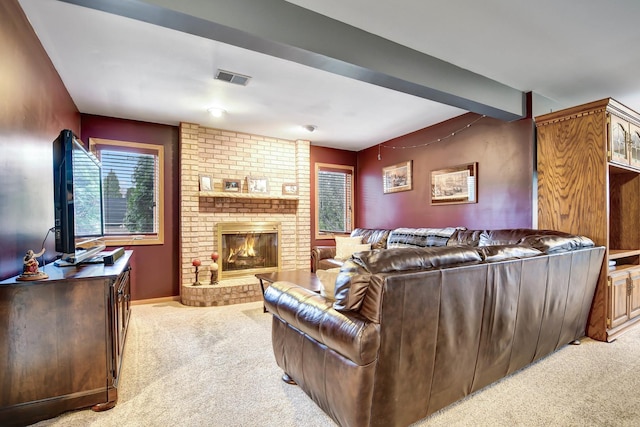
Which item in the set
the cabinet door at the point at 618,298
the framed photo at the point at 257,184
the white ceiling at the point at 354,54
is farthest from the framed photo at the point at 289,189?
the cabinet door at the point at 618,298

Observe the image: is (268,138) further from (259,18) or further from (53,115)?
(259,18)

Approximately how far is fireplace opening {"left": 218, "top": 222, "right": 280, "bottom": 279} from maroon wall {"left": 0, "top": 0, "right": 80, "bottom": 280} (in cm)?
232

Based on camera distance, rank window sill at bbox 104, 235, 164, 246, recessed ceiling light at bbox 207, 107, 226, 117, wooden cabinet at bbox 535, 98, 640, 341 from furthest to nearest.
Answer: window sill at bbox 104, 235, 164, 246 → recessed ceiling light at bbox 207, 107, 226, 117 → wooden cabinet at bbox 535, 98, 640, 341

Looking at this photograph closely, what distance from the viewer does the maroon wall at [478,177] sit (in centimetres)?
353

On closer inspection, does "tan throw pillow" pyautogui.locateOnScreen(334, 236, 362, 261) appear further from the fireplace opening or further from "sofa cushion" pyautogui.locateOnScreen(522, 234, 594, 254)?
"sofa cushion" pyautogui.locateOnScreen(522, 234, 594, 254)

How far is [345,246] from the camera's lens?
5.08 meters

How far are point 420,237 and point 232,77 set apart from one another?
302cm

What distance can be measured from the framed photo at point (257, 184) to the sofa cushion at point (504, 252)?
149 inches

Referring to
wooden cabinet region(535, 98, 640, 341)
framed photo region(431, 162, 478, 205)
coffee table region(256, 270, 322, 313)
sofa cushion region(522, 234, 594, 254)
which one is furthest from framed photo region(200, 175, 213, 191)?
wooden cabinet region(535, 98, 640, 341)

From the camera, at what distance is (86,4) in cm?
172

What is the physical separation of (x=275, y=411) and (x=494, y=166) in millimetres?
3523

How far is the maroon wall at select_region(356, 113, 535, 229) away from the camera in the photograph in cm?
353

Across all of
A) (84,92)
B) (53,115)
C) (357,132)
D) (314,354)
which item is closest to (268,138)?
(357,132)

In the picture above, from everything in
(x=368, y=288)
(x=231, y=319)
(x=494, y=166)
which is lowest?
(x=231, y=319)
